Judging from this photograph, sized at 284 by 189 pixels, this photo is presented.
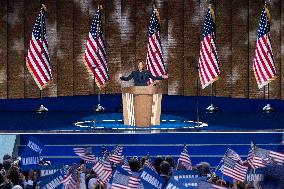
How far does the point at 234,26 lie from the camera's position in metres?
23.5

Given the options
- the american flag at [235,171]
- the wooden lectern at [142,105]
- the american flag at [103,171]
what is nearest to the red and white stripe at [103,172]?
the american flag at [103,171]

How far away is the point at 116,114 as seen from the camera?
20672 millimetres

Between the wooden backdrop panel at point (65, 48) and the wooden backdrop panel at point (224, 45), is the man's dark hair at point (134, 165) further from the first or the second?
the wooden backdrop panel at point (224, 45)

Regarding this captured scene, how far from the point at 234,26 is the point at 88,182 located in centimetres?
1707

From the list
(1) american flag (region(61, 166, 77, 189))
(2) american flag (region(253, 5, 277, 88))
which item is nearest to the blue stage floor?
(2) american flag (region(253, 5, 277, 88))

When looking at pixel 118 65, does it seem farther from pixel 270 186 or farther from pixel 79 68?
pixel 270 186

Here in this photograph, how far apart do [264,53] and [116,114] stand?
501 cm

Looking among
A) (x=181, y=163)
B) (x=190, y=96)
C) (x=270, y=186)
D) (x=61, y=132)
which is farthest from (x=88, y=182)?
(x=190, y=96)

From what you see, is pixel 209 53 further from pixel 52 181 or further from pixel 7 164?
pixel 52 181

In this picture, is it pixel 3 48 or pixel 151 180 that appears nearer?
pixel 151 180

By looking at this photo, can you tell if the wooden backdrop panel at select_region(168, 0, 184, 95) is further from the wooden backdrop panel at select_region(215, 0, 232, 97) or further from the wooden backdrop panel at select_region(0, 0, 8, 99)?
the wooden backdrop panel at select_region(0, 0, 8, 99)

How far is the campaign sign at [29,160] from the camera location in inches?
303

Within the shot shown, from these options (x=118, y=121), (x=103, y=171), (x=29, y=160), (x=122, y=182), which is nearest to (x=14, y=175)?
(x=29, y=160)

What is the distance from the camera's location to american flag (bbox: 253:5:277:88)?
20000 mm
